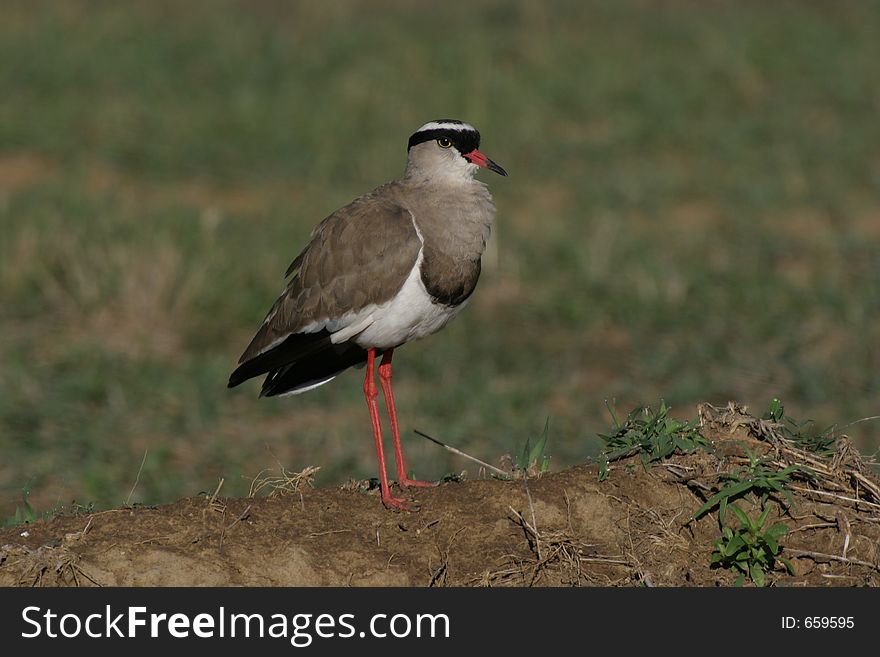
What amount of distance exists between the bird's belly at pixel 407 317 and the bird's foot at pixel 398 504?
2.33 ft

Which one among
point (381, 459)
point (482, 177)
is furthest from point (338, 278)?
point (482, 177)

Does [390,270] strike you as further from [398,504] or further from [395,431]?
[398,504]

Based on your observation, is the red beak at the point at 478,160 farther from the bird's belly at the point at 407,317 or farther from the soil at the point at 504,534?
the soil at the point at 504,534

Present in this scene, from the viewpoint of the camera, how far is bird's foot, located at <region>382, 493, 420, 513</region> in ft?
15.8

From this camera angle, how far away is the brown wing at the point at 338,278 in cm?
526

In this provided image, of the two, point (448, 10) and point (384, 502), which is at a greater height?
point (448, 10)

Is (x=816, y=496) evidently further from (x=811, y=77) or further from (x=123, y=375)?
(x=811, y=77)

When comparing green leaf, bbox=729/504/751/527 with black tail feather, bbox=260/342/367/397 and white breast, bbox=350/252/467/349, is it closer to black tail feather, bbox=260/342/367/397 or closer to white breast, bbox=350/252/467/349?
white breast, bbox=350/252/467/349

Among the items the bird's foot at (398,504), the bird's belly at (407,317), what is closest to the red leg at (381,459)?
the bird's foot at (398,504)

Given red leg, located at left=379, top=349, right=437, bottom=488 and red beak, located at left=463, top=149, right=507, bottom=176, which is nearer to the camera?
red leg, located at left=379, top=349, right=437, bottom=488

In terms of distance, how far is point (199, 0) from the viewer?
18.8 meters

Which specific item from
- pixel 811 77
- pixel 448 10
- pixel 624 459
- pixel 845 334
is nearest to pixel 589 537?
pixel 624 459

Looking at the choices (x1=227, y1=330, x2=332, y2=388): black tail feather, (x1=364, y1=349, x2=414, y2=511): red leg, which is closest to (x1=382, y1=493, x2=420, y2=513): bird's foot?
(x1=364, y1=349, x2=414, y2=511): red leg

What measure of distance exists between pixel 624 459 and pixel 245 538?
1374mm
